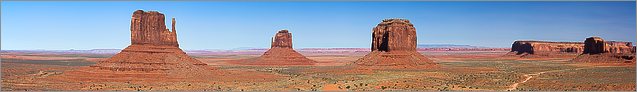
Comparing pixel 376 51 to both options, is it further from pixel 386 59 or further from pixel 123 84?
pixel 123 84

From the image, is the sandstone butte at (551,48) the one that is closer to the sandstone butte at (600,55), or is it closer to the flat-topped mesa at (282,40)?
the sandstone butte at (600,55)

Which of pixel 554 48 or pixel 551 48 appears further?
pixel 554 48

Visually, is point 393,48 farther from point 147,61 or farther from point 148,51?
point 147,61

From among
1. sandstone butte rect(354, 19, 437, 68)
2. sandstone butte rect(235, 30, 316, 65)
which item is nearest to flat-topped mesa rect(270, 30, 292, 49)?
sandstone butte rect(235, 30, 316, 65)

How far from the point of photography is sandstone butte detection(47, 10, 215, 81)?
45.8 m

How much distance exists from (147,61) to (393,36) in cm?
3869

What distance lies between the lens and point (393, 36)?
77375 mm

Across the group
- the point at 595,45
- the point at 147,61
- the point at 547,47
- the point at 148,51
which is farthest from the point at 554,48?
the point at 147,61

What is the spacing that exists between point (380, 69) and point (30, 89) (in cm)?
4017

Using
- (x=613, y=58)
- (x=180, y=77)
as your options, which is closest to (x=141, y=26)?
(x=180, y=77)

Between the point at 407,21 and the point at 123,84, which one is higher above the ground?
the point at 407,21

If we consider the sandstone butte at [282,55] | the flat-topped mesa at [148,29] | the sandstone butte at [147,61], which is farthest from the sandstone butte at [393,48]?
the flat-topped mesa at [148,29]

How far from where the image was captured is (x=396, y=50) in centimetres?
7750

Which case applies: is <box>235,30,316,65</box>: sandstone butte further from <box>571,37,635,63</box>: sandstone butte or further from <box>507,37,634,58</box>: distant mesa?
<box>507,37,634,58</box>: distant mesa
